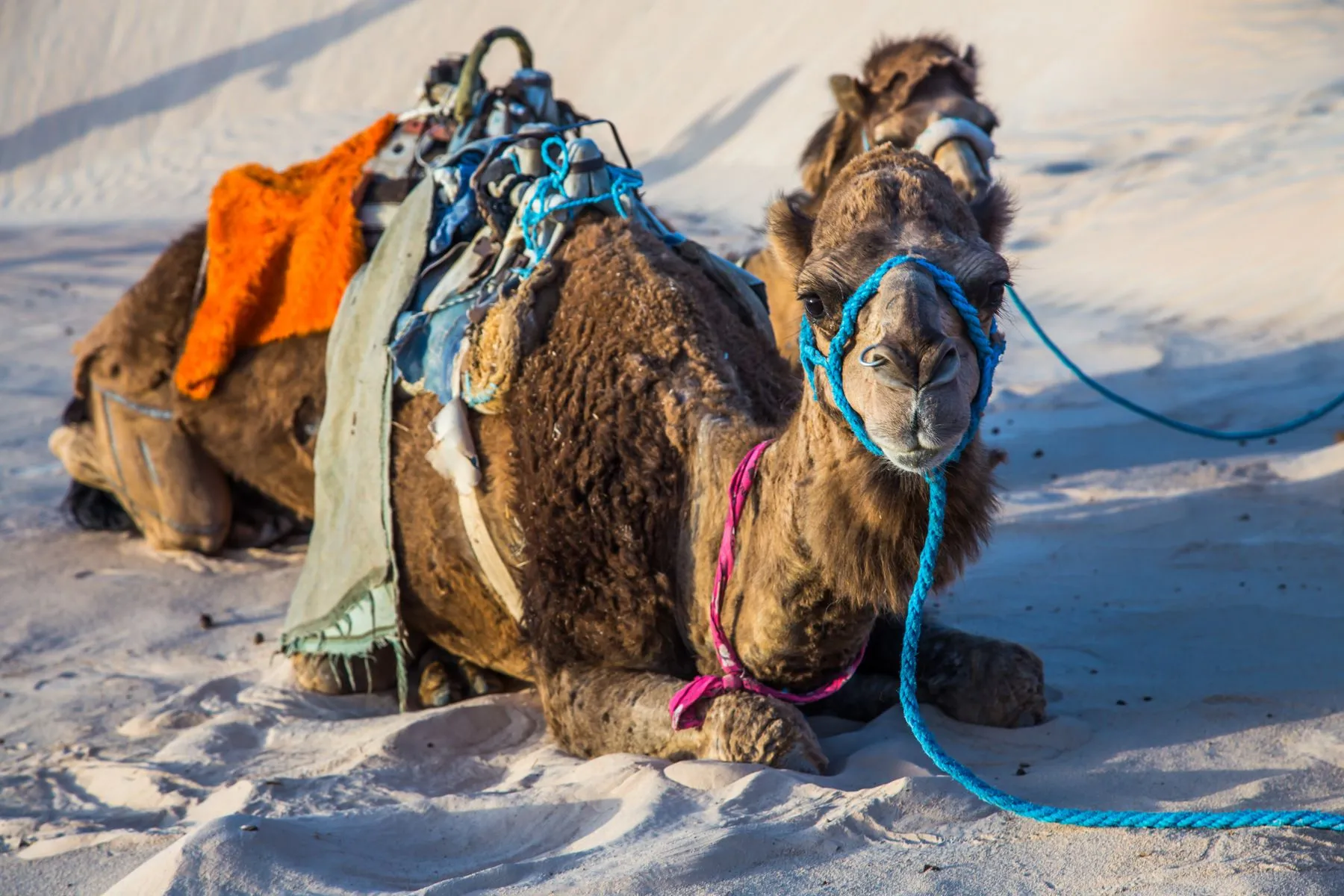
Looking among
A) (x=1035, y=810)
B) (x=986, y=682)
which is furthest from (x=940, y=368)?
(x=986, y=682)

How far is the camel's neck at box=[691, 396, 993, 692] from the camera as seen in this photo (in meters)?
2.74

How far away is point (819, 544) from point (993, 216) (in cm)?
79

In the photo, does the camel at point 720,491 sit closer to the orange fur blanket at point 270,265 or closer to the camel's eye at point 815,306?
the camel's eye at point 815,306

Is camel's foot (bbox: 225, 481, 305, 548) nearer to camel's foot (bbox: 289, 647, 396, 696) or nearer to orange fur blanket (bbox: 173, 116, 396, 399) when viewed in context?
orange fur blanket (bbox: 173, 116, 396, 399)

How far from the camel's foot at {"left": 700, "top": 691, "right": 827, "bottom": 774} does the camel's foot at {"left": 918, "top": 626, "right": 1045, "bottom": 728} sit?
0.49m

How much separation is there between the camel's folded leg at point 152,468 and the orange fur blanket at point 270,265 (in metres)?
0.37

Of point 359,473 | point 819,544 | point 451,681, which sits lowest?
point 451,681

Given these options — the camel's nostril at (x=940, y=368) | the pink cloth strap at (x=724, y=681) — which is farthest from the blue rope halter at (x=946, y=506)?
the pink cloth strap at (x=724, y=681)

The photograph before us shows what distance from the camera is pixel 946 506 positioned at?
2.73m

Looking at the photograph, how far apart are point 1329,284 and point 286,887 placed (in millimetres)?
7933

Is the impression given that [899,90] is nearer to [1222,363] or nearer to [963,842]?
[1222,363]

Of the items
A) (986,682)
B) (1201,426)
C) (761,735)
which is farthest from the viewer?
(1201,426)

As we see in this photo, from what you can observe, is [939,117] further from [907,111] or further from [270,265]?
[270,265]

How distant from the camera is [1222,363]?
7.91 meters
